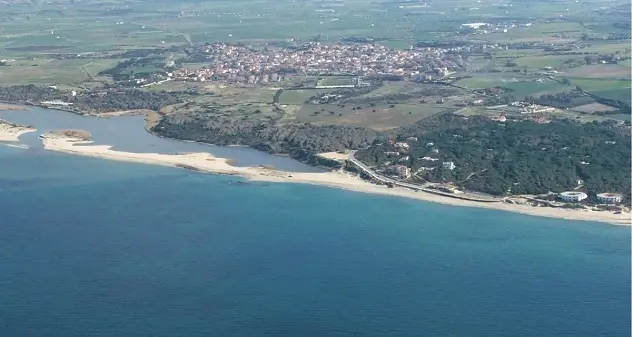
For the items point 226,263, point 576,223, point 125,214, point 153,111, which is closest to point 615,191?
point 576,223

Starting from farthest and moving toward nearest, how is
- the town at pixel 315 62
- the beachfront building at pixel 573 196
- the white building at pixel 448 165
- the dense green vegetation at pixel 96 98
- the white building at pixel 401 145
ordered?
the town at pixel 315 62 → the dense green vegetation at pixel 96 98 → the white building at pixel 401 145 → the white building at pixel 448 165 → the beachfront building at pixel 573 196

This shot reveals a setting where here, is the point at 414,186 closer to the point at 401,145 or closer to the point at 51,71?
the point at 401,145

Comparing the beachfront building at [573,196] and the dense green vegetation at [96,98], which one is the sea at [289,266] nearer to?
the beachfront building at [573,196]

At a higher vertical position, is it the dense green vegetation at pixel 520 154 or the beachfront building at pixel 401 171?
the dense green vegetation at pixel 520 154

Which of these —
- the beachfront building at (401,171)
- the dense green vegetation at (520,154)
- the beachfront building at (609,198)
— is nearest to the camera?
the beachfront building at (609,198)

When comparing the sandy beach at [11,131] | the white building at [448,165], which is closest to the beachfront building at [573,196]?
the white building at [448,165]

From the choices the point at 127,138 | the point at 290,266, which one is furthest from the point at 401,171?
the point at 127,138
